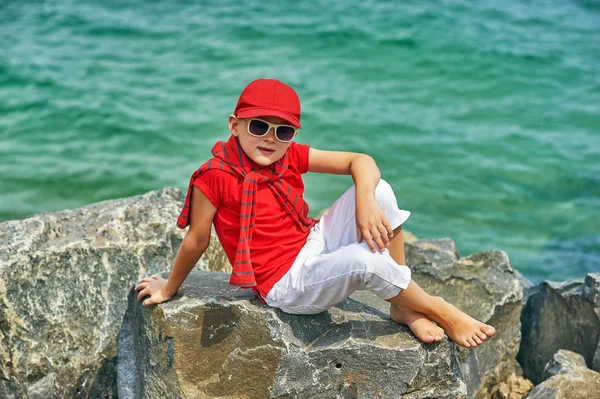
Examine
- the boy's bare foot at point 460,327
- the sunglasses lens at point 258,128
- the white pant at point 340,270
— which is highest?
the sunglasses lens at point 258,128

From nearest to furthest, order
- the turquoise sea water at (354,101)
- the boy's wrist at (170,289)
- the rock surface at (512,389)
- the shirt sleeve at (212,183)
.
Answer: the shirt sleeve at (212,183) < the boy's wrist at (170,289) < the rock surface at (512,389) < the turquoise sea water at (354,101)

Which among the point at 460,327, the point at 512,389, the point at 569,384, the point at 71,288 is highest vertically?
the point at 460,327

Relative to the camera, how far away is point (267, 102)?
3.14 meters

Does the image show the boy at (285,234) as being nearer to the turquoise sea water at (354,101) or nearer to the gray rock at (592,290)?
the gray rock at (592,290)

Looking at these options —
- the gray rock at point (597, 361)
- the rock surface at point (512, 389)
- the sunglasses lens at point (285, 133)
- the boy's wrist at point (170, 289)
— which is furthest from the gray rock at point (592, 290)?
the boy's wrist at point (170, 289)

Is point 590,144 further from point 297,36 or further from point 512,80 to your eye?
point 297,36

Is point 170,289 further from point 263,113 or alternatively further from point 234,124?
point 263,113

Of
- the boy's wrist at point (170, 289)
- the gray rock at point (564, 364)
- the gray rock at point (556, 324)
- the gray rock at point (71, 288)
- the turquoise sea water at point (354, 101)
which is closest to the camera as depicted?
the boy's wrist at point (170, 289)

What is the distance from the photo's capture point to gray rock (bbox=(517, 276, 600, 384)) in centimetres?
434

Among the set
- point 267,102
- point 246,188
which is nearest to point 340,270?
point 246,188

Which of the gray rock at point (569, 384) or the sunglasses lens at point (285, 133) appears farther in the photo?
the gray rock at point (569, 384)

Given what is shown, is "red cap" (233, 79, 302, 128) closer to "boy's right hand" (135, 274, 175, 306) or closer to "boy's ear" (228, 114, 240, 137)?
"boy's ear" (228, 114, 240, 137)

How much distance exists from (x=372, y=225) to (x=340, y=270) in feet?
0.75

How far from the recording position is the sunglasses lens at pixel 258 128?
10.4 feet
